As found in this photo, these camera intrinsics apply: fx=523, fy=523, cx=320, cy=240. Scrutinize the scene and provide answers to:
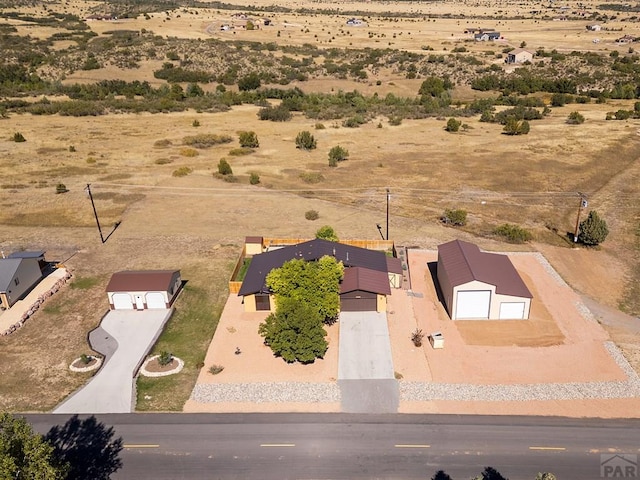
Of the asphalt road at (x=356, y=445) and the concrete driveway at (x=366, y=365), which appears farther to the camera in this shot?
the concrete driveway at (x=366, y=365)

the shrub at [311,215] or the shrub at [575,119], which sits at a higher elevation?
the shrub at [575,119]

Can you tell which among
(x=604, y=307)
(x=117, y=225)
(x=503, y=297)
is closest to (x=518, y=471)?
(x=503, y=297)

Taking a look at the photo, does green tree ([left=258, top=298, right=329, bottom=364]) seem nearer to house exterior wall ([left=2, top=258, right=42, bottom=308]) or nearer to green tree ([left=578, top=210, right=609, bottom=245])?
house exterior wall ([left=2, top=258, right=42, bottom=308])

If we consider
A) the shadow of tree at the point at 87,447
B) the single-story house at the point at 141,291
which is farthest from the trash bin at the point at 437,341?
the single-story house at the point at 141,291

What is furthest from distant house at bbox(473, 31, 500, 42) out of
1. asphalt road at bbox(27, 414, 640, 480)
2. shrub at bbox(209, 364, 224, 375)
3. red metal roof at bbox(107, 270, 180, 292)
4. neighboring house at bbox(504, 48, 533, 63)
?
shrub at bbox(209, 364, 224, 375)

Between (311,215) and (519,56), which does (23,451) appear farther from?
(519,56)

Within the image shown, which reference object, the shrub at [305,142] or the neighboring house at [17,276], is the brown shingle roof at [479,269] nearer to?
the neighboring house at [17,276]

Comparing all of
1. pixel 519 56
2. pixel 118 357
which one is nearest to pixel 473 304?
pixel 118 357
